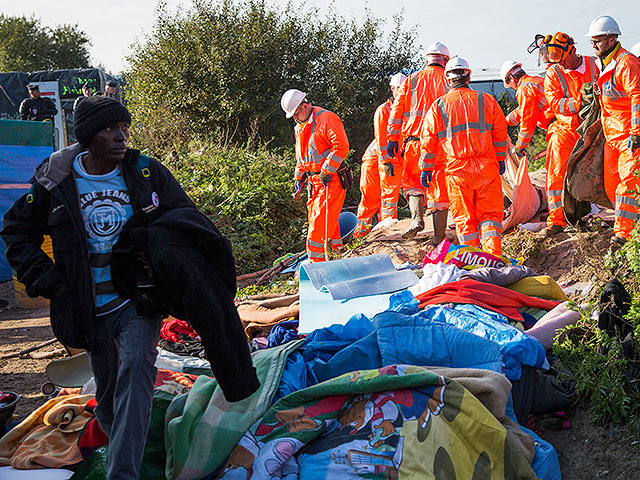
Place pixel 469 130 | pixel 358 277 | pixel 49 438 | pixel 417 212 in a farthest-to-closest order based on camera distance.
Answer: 1. pixel 417 212
2. pixel 469 130
3. pixel 358 277
4. pixel 49 438

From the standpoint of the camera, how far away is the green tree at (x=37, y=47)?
2945 cm

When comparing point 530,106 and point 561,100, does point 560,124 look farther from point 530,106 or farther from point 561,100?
point 530,106

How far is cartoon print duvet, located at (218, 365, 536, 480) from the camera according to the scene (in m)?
2.78

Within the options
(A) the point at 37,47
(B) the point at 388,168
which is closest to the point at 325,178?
(B) the point at 388,168

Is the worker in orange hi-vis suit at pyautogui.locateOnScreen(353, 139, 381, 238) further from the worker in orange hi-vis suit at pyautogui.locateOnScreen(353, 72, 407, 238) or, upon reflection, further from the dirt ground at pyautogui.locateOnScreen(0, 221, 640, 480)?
the dirt ground at pyautogui.locateOnScreen(0, 221, 640, 480)

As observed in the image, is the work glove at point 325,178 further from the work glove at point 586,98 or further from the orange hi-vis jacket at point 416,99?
the work glove at point 586,98

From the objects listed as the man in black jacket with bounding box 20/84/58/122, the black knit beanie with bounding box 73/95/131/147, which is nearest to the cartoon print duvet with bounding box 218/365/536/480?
the black knit beanie with bounding box 73/95/131/147

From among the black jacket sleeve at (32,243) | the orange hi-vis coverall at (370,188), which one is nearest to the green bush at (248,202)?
the orange hi-vis coverall at (370,188)

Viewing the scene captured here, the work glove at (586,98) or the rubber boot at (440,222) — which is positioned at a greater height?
the work glove at (586,98)

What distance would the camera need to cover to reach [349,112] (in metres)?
14.8

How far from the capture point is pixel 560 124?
7.06 m

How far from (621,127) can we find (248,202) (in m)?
5.61

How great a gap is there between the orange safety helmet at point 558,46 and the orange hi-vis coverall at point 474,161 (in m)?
1.15

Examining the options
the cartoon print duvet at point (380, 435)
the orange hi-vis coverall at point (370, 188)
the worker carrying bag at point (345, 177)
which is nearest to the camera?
the cartoon print duvet at point (380, 435)
